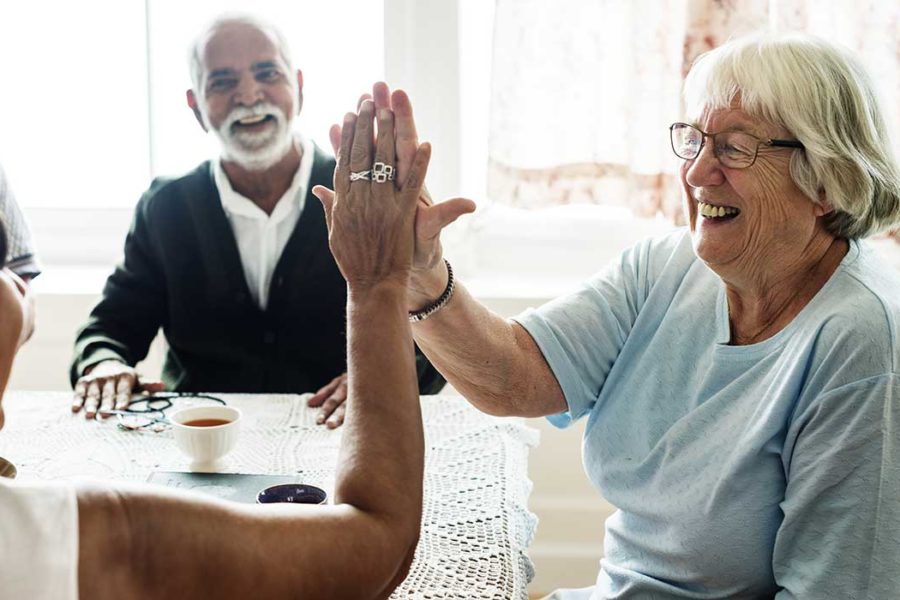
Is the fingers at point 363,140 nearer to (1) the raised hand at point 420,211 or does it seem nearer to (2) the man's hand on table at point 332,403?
(1) the raised hand at point 420,211

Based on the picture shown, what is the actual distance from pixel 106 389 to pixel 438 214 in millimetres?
877

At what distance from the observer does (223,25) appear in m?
2.44

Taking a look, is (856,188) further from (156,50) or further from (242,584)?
(156,50)

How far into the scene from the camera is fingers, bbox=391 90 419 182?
→ 1.31 metres

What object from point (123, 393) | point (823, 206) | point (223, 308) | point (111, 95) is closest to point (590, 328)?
point (823, 206)

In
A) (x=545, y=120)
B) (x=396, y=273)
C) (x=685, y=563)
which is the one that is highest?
(x=545, y=120)

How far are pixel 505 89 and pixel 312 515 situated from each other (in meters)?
1.86

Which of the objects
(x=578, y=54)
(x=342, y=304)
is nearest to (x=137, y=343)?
(x=342, y=304)

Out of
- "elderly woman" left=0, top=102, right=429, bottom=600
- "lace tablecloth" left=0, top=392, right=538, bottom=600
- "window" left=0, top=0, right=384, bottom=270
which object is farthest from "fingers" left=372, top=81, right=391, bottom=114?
"window" left=0, top=0, right=384, bottom=270

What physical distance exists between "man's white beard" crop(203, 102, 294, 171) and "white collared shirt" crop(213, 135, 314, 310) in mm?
70

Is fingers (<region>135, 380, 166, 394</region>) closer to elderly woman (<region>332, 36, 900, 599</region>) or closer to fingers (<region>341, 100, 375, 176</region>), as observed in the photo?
elderly woman (<region>332, 36, 900, 599</region>)

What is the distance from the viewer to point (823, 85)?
→ 1.33m

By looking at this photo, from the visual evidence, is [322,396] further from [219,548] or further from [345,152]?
[219,548]

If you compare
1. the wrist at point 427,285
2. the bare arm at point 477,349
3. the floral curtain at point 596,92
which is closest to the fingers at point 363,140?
the bare arm at point 477,349
